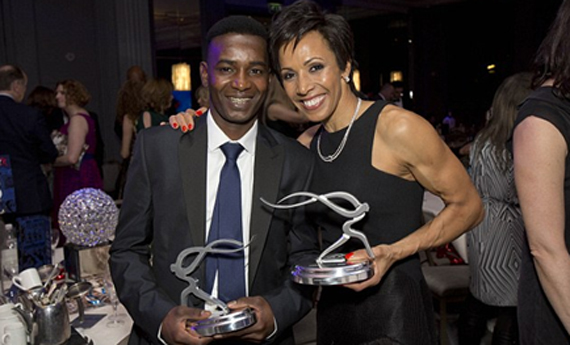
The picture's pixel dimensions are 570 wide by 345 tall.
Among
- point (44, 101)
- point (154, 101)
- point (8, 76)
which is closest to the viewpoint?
point (8, 76)

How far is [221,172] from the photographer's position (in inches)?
51.8

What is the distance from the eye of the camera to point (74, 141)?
4148 millimetres

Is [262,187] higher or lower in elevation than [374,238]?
higher

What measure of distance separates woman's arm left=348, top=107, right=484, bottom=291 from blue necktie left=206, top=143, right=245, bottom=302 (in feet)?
1.23

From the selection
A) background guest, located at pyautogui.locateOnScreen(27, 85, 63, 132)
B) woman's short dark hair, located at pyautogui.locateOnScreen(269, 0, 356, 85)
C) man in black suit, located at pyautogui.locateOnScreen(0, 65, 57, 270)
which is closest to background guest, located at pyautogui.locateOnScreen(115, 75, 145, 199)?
man in black suit, located at pyautogui.locateOnScreen(0, 65, 57, 270)

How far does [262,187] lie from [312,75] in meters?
0.32

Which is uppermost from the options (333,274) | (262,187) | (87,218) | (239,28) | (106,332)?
(239,28)

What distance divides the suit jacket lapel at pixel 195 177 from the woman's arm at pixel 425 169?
446mm

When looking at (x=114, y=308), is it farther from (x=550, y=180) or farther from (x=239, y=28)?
(x=550, y=180)

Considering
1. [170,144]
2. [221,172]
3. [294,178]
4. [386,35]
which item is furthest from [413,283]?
[386,35]

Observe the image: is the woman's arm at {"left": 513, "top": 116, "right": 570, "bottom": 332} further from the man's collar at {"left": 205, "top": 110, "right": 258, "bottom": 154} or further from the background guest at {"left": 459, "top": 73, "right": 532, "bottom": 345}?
the background guest at {"left": 459, "top": 73, "right": 532, "bottom": 345}

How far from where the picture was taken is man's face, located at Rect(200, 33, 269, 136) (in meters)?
1.27

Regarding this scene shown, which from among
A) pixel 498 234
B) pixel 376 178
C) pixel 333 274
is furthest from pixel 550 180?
pixel 498 234

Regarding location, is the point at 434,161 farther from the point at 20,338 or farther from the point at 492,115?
the point at 492,115
